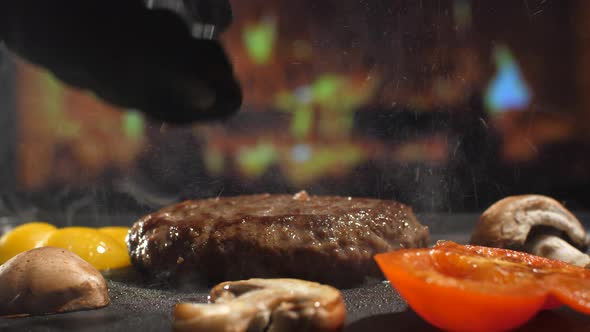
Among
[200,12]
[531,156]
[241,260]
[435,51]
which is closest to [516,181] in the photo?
[531,156]

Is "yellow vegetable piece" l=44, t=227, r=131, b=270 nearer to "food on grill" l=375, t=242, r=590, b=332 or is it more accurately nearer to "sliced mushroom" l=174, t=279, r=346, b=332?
"sliced mushroom" l=174, t=279, r=346, b=332

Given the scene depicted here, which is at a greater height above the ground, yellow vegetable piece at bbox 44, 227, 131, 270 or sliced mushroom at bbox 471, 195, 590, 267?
sliced mushroom at bbox 471, 195, 590, 267

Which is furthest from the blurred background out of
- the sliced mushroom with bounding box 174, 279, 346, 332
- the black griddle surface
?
the sliced mushroom with bounding box 174, 279, 346, 332

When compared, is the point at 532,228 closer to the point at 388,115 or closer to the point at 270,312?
the point at 388,115

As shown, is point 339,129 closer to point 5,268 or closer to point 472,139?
point 472,139

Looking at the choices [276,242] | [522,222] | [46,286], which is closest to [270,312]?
[276,242]
